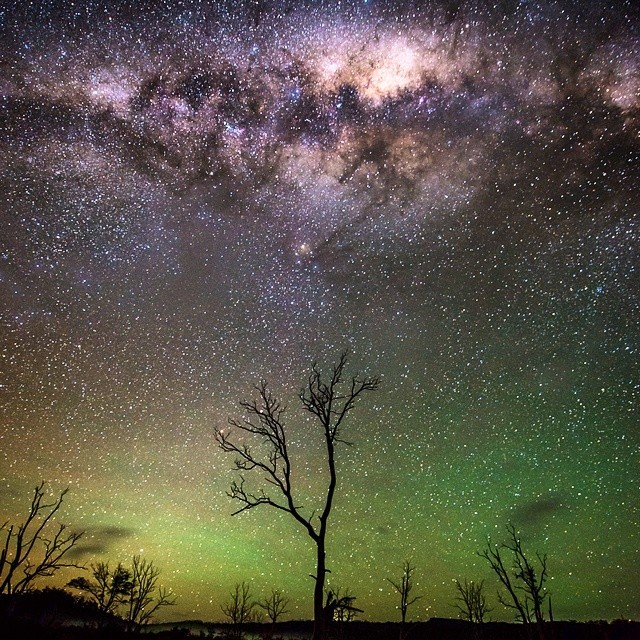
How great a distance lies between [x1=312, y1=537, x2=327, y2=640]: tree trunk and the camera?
10430 mm

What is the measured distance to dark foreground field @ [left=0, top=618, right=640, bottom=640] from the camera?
29094 millimetres

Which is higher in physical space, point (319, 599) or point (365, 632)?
point (319, 599)

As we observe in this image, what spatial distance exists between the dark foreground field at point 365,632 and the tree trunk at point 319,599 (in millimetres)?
12137

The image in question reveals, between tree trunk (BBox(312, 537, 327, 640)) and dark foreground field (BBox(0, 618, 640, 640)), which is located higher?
tree trunk (BBox(312, 537, 327, 640))

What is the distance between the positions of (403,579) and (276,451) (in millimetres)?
33354

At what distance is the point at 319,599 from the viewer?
10.6m

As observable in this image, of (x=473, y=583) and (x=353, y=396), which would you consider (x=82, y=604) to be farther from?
(x=353, y=396)

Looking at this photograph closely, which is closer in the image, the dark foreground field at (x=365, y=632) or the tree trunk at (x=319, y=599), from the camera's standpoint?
the tree trunk at (x=319, y=599)

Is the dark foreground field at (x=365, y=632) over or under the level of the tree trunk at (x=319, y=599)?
under

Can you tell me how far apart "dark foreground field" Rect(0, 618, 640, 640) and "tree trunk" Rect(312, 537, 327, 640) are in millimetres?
12137

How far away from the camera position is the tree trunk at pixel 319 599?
10.4 m

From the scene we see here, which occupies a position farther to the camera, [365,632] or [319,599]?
[365,632]

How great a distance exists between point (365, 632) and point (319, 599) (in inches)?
4130

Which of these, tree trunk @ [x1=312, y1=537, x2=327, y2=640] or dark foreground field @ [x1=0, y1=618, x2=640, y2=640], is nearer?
tree trunk @ [x1=312, y1=537, x2=327, y2=640]
